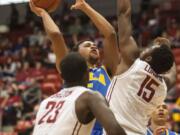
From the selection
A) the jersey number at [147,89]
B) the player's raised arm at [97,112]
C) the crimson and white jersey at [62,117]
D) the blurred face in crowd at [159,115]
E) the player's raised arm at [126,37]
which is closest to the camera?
the player's raised arm at [97,112]

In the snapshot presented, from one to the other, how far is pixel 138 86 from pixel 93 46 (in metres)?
0.84

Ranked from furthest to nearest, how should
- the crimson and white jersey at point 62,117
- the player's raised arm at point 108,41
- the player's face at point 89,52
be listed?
the player's face at point 89,52, the player's raised arm at point 108,41, the crimson and white jersey at point 62,117

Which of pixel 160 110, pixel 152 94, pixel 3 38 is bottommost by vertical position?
pixel 3 38

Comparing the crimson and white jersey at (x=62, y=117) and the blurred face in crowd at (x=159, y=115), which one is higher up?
the crimson and white jersey at (x=62, y=117)

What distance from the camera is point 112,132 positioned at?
3246 mm

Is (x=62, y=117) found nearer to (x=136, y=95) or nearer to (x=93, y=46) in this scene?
(x=136, y=95)

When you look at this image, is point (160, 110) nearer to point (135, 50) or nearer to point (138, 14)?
point (135, 50)

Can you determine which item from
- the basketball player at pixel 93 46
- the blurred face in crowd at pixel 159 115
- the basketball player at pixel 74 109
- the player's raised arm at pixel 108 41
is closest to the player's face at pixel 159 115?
the blurred face in crowd at pixel 159 115

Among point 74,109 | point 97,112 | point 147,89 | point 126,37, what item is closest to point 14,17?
point 126,37

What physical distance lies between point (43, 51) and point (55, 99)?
1335cm

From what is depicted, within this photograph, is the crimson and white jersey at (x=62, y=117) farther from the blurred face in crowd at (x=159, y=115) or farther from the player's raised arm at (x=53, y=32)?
the blurred face in crowd at (x=159, y=115)

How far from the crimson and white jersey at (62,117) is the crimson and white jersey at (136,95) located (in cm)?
74

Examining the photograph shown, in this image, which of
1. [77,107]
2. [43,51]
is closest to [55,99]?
[77,107]

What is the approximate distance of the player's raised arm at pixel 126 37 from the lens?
4.31m
